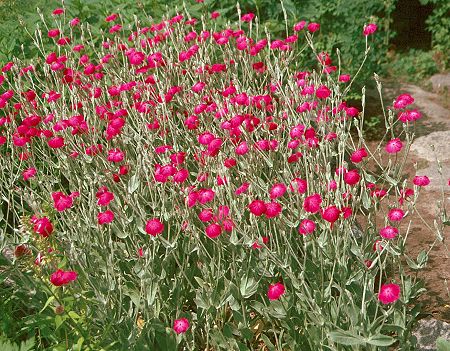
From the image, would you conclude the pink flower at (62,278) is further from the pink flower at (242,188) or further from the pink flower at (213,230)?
the pink flower at (242,188)

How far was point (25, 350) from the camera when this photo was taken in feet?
9.83

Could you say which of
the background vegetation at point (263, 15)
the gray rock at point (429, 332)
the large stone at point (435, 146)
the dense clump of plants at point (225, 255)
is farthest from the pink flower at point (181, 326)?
the large stone at point (435, 146)

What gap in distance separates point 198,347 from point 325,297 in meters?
0.90

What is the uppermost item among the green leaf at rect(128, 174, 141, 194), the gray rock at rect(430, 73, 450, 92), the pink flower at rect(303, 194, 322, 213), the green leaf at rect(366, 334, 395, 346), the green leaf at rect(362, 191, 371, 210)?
the green leaf at rect(128, 174, 141, 194)

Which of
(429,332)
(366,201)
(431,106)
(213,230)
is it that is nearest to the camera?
(213,230)

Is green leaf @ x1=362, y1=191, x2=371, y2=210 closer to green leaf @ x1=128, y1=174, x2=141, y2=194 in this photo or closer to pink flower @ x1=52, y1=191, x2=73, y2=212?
green leaf @ x1=128, y1=174, x2=141, y2=194

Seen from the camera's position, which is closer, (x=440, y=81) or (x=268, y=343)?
(x=268, y=343)

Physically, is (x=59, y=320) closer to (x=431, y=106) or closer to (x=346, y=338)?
(x=346, y=338)

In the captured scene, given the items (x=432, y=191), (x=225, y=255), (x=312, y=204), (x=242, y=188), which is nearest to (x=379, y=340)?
(x=312, y=204)

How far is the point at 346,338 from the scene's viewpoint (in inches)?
113

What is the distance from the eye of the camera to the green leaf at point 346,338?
2.86 m

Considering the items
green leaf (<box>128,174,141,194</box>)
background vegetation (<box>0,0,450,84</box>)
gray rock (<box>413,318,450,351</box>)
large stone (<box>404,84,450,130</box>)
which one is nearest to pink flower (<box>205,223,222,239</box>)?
green leaf (<box>128,174,141,194</box>)

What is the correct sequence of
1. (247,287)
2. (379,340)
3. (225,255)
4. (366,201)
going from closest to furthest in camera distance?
(379,340)
(247,287)
(366,201)
(225,255)

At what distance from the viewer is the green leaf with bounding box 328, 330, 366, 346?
112 inches
